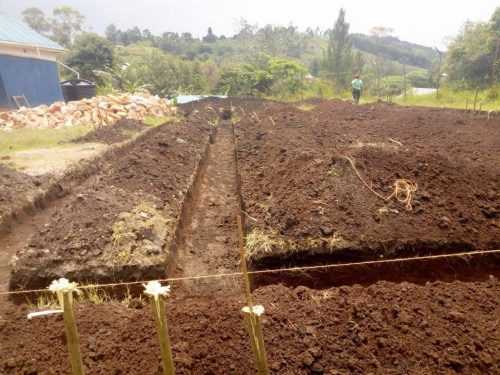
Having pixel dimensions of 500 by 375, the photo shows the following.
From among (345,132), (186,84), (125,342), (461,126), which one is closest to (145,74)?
(186,84)

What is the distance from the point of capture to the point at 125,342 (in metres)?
2.39

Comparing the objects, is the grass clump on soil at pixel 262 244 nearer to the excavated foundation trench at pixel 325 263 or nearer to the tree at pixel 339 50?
the excavated foundation trench at pixel 325 263

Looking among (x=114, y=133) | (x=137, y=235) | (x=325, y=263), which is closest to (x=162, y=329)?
(x=325, y=263)

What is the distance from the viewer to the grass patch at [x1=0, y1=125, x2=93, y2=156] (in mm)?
9820

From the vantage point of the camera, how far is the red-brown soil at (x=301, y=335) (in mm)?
2174

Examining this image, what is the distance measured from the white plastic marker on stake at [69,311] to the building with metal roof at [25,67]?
64.8 feet

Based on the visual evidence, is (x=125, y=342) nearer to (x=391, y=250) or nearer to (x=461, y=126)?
(x=391, y=250)

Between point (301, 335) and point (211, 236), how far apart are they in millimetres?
2995

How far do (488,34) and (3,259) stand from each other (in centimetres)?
2265

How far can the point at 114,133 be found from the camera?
11211 millimetres

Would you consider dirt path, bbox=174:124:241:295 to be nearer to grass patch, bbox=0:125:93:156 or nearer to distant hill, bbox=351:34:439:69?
grass patch, bbox=0:125:93:156

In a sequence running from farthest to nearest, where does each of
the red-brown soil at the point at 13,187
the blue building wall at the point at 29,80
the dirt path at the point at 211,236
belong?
the blue building wall at the point at 29,80 → the red-brown soil at the point at 13,187 → the dirt path at the point at 211,236

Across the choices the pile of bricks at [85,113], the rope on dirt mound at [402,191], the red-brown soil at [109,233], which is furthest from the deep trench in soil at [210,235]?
the pile of bricks at [85,113]

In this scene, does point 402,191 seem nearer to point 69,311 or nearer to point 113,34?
point 69,311
